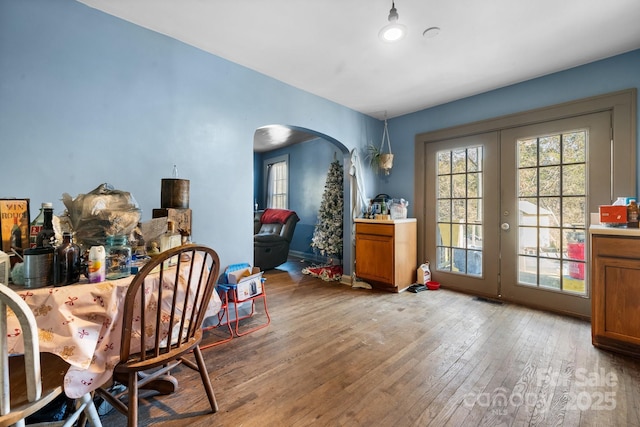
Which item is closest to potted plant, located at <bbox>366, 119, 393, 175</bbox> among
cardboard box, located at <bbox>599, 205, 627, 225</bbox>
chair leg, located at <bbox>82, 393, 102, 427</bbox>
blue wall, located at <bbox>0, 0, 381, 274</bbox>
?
blue wall, located at <bbox>0, 0, 381, 274</bbox>

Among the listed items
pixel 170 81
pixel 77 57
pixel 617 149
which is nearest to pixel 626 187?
pixel 617 149

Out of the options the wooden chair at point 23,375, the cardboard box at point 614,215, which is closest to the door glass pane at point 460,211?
the cardboard box at point 614,215

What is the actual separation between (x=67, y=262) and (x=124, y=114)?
138 centimetres

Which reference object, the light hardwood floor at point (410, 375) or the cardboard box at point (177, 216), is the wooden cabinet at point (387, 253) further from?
the cardboard box at point (177, 216)

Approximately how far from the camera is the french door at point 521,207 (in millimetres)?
2754

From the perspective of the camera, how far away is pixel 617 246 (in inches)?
80.7

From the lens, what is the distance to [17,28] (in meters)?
1.69

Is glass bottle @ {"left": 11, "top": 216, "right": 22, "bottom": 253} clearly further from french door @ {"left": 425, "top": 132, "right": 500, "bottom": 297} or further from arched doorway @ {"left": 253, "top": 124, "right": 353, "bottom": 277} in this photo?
french door @ {"left": 425, "top": 132, "right": 500, "bottom": 297}

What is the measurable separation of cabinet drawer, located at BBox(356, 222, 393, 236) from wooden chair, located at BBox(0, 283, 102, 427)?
3.11m

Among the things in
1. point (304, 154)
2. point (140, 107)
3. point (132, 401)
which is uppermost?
point (304, 154)

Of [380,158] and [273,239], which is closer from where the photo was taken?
[380,158]

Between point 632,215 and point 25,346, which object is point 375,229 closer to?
point 632,215

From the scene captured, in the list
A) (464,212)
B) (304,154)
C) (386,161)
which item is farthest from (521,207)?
(304,154)

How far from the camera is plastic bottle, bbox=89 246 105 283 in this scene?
3.82 ft
